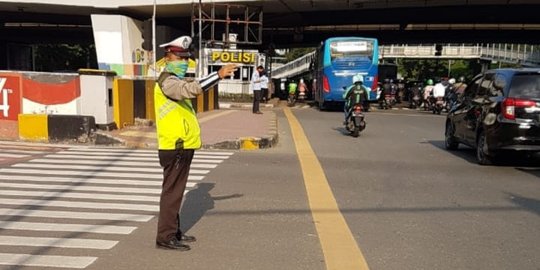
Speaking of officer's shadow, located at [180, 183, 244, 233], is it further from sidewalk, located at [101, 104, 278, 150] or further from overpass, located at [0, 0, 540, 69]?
overpass, located at [0, 0, 540, 69]

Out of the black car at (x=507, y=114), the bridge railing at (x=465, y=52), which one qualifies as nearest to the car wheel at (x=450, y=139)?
the black car at (x=507, y=114)

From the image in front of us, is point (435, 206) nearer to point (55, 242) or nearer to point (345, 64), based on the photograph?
point (55, 242)

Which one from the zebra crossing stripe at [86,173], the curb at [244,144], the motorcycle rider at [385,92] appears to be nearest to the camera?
the zebra crossing stripe at [86,173]

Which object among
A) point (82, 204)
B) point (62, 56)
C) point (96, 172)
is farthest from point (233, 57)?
point (62, 56)

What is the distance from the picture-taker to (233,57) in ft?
120

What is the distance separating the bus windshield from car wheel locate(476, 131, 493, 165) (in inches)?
662

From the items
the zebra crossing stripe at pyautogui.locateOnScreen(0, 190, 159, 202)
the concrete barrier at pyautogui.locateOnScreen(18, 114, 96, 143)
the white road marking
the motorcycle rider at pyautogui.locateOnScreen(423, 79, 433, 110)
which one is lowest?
the zebra crossing stripe at pyautogui.locateOnScreen(0, 190, 159, 202)

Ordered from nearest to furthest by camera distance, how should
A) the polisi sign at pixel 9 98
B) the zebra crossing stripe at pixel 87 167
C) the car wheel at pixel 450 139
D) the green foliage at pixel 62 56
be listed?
the zebra crossing stripe at pixel 87 167
the car wheel at pixel 450 139
the polisi sign at pixel 9 98
the green foliage at pixel 62 56

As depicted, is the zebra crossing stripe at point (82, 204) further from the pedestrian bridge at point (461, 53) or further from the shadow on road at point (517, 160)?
the pedestrian bridge at point (461, 53)

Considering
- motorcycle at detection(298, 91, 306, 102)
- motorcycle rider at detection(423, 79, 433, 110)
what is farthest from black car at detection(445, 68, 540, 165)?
motorcycle at detection(298, 91, 306, 102)

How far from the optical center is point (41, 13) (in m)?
34.8

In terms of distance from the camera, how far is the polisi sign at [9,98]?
43.6ft

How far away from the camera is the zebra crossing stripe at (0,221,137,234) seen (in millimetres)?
5660

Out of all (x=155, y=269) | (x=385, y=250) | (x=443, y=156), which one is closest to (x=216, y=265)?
(x=155, y=269)
